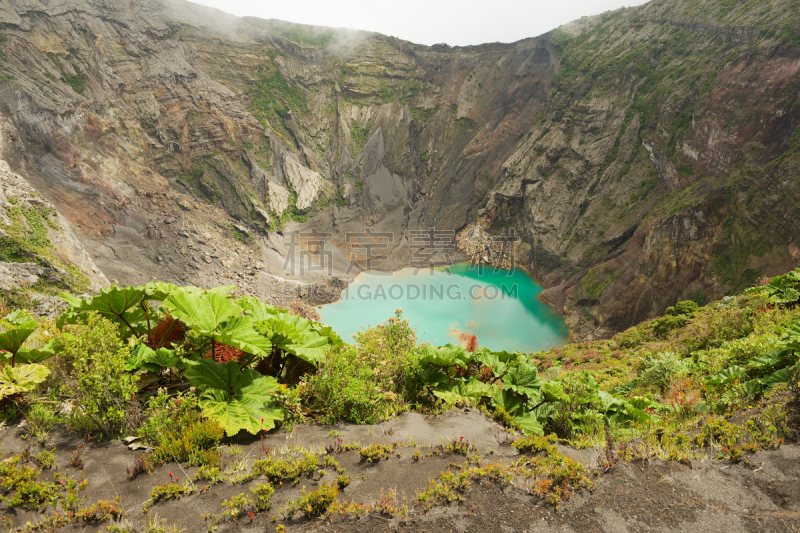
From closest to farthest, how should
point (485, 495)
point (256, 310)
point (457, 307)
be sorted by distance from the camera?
point (485, 495) → point (256, 310) → point (457, 307)

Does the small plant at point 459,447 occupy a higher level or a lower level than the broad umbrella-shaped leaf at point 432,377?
lower

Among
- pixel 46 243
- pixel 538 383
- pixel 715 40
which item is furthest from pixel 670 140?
pixel 46 243

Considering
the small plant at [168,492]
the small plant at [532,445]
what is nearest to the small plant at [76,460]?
the small plant at [168,492]

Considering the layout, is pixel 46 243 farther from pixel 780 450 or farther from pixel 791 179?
pixel 791 179

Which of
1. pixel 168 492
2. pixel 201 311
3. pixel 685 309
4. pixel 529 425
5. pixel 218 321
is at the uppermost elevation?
pixel 685 309

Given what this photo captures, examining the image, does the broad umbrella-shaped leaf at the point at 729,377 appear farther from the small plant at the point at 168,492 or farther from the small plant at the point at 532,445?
the small plant at the point at 168,492


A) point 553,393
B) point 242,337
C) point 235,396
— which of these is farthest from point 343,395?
point 553,393

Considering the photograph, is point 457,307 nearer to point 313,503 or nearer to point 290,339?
point 290,339
